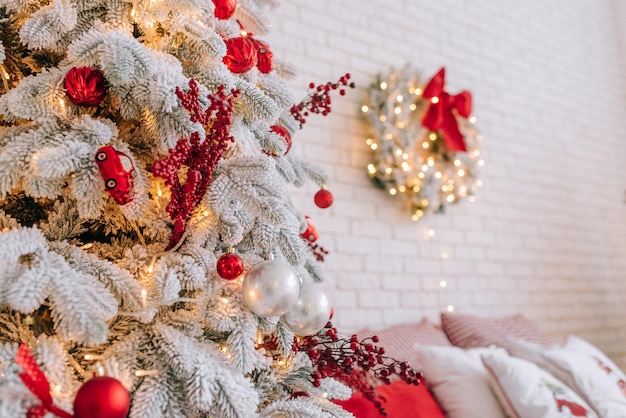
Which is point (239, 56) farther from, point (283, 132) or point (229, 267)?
point (229, 267)

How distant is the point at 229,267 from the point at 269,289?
0.09 meters

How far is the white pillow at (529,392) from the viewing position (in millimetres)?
1621

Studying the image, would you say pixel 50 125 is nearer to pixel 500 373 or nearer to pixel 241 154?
pixel 241 154

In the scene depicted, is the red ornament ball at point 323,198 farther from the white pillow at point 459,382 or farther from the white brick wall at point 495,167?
the white pillow at point 459,382

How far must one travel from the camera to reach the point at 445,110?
8.53 feet

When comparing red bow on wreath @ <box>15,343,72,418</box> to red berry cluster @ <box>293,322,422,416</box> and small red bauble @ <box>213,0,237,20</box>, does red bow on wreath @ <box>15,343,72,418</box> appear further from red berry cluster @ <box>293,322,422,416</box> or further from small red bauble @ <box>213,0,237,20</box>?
small red bauble @ <box>213,0,237,20</box>

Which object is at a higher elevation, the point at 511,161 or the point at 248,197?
the point at 511,161

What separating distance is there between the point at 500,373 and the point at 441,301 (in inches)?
33.4

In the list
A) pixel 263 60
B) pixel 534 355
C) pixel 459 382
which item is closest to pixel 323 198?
pixel 263 60

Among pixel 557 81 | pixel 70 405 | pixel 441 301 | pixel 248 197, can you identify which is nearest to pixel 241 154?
pixel 248 197

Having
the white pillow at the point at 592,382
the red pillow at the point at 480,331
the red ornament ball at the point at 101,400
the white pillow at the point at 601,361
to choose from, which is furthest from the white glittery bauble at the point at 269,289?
the white pillow at the point at 601,361

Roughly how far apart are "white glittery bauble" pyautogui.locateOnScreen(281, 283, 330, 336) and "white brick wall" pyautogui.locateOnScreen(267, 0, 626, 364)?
1024 millimetres

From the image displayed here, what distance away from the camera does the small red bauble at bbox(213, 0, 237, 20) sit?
1243 mm

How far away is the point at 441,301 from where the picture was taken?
256 centimetres
